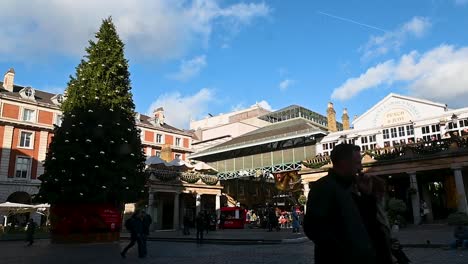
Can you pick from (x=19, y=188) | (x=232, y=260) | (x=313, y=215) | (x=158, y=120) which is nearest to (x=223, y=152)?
(x=158, y=120)

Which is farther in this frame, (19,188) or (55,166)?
(19,188)

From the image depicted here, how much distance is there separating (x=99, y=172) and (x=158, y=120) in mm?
39287

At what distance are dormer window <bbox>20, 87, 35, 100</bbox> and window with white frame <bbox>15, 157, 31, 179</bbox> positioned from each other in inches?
295

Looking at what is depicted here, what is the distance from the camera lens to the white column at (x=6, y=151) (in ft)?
132

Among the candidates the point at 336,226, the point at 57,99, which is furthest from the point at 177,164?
the point at 336,226

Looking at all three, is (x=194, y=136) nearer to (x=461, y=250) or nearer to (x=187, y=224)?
(x=187, y=224)

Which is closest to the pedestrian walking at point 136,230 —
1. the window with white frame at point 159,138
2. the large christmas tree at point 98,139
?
the large christmas tree at point 98,139

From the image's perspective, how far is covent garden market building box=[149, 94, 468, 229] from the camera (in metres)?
27.0

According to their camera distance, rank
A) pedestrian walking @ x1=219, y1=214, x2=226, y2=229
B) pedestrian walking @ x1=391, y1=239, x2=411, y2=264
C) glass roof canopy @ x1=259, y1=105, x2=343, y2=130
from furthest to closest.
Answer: glass roof canopy @ x1=259, y1=105, x2=343, y2=130 → pedestrian walking @ x1=219, y1=214, x2=226, y2=229 → pedestrian walking @ x1=391, y1=239, x2=411, y2=264

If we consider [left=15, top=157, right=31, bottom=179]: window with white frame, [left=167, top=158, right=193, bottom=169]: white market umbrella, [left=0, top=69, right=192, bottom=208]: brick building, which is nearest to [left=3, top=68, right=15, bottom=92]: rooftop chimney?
[left=0, top=69, right=192, bottom=208]: brick building

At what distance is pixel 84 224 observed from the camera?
2034 centimetres

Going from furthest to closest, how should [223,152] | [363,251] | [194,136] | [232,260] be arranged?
[194,136], [223,152], [232,260], [363,251]

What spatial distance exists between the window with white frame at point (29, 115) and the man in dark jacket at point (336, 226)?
156 feet

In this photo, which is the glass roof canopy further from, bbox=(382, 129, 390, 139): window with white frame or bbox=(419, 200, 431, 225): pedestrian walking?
bbox=(419, 200, 431, 225): pedestrian walking
